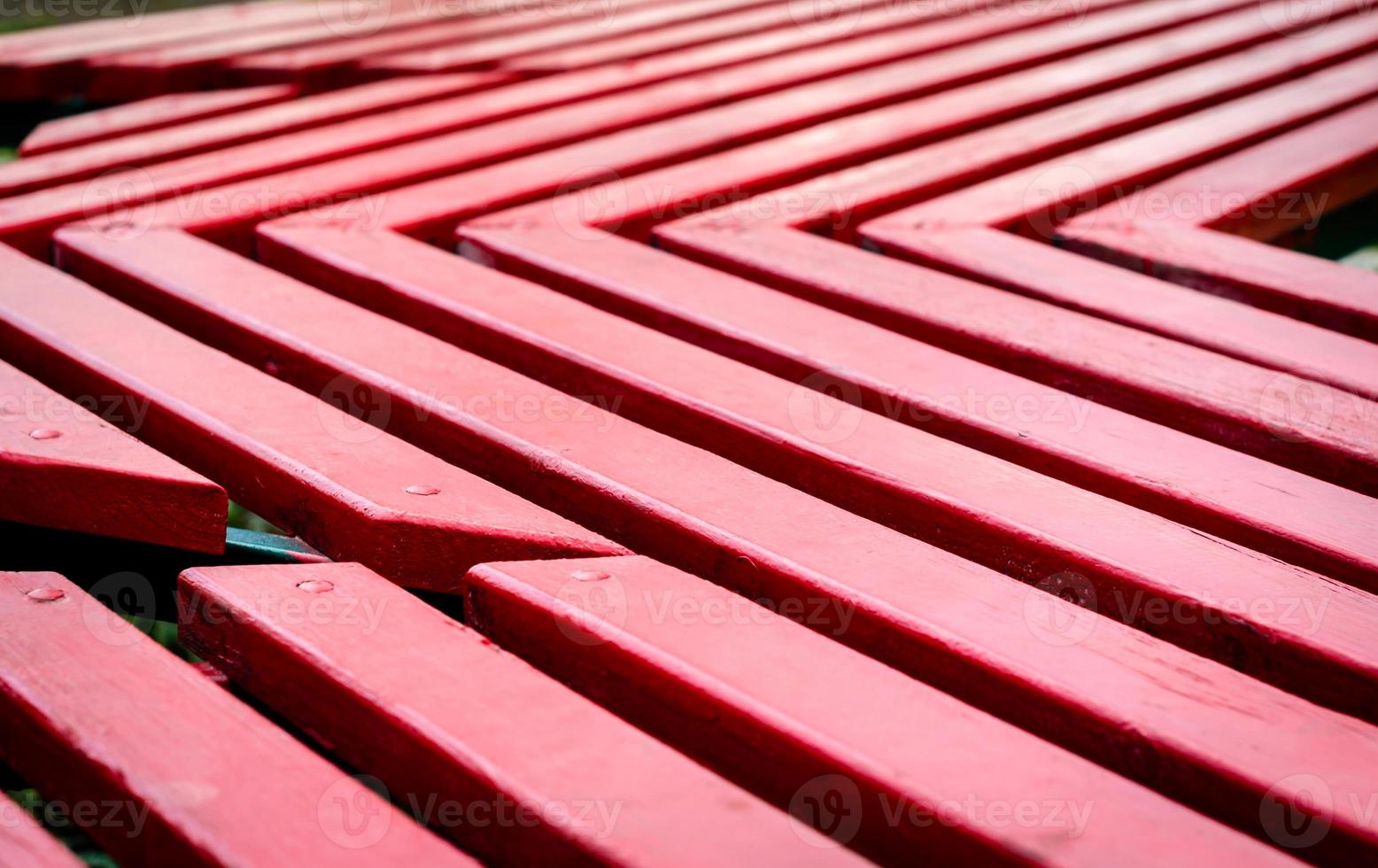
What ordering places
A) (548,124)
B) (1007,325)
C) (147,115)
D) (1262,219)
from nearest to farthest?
(1007,325), (1262,219), (548,124), (147,115)

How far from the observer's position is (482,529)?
3.47 ft

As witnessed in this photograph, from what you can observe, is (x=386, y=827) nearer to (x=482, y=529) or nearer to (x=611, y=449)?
(x=482, y=529)

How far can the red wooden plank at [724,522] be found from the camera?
0.95 meters

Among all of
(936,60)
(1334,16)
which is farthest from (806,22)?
(1334,16)

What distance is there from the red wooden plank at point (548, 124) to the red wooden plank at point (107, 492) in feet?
2.39

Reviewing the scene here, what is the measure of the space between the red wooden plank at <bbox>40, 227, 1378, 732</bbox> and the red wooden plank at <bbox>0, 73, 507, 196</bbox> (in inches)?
27.0

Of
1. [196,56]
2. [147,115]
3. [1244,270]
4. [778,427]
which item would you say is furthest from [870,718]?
[196,56]

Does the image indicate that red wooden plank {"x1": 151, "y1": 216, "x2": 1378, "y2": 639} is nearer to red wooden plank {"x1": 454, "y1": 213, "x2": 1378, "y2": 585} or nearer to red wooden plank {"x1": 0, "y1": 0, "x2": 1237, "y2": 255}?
red wooden plank {"x1": 454, "y1": 213, "x2": 1378, "y2": 585}

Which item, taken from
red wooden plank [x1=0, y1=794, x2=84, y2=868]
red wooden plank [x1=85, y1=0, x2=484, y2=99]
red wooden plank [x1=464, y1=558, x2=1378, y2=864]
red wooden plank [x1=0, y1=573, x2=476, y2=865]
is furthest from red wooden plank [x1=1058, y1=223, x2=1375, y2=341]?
red wooden plank [x1=85, y1=0, x2=484, y2=99]

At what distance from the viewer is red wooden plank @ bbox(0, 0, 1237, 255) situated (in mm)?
1864

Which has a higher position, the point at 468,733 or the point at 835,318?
the point at 835,318

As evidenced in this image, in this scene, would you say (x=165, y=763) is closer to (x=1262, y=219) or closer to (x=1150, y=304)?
(x=1150, y=304)

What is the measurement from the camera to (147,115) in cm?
239

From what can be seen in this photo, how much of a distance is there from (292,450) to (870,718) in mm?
599
